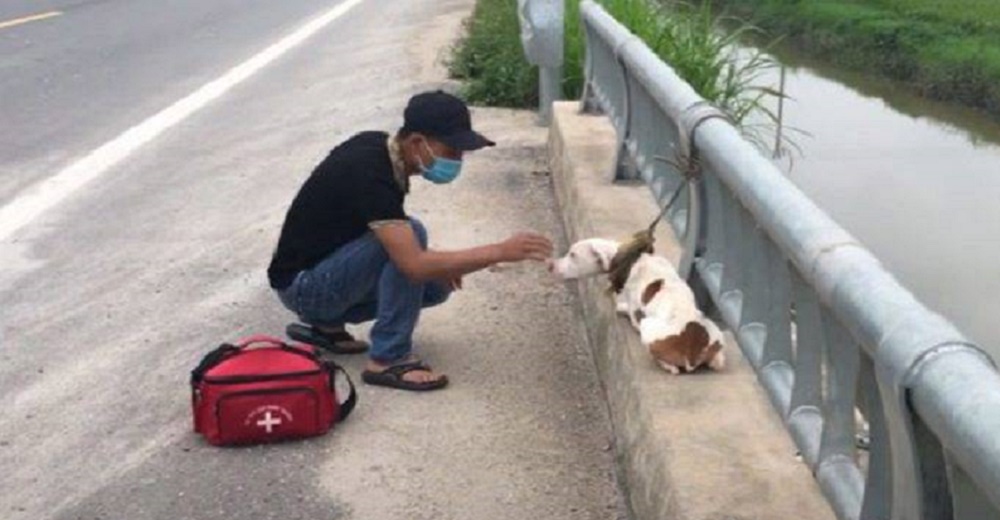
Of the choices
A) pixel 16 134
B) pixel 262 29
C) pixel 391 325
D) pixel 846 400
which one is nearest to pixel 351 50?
pixel 262 29

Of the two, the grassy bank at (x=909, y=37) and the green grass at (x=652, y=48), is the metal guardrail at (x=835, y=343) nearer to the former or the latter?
the green grass at (x=652, y=48)

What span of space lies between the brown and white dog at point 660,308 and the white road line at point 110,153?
10.5ft

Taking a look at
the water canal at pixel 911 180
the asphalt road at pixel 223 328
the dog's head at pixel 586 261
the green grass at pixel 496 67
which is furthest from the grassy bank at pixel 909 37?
the dog's head at pixel 586 261

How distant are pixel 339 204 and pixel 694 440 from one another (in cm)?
171

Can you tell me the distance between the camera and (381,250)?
15.9ft

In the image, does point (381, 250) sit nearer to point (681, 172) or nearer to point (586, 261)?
point (586, 261)

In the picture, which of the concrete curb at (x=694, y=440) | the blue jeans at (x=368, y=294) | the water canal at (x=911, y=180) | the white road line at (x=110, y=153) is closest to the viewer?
the concrete curb at (x=694, y=440)

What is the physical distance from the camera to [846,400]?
282cm

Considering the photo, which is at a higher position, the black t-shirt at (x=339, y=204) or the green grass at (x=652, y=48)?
the black t-shirt at (x=339, y=204)

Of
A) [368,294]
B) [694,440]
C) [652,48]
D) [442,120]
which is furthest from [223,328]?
[652,48]

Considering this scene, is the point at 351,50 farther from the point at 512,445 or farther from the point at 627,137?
the point at 512,445

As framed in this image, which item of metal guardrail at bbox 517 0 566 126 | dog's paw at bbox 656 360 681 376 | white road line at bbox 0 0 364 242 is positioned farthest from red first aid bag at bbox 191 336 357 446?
metal guardrail at bbox 517 0 566 126

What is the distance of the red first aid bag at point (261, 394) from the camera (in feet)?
14.0

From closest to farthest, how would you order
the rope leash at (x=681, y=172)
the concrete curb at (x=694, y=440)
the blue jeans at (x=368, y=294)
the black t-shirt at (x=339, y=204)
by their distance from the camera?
the concrete curb at (x=694, y=440)
the rope leash at (x=681, y=172)
the black t-shirt at (x=339, y=204)
the blue jeans at (x=368, y=294)
